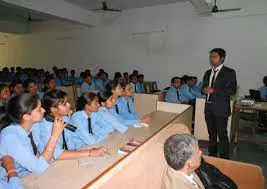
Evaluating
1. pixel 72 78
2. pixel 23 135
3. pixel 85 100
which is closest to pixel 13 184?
pixel 23 135

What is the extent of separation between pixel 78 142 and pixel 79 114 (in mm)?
287

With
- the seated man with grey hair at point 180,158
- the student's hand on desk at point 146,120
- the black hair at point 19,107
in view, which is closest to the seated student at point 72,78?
the student's hand on desk at point 146,120

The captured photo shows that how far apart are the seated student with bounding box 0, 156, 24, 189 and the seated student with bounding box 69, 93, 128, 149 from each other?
754 millimetres

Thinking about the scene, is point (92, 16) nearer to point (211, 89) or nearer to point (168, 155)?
point (211, 89)

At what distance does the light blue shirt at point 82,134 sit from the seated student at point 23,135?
528mm

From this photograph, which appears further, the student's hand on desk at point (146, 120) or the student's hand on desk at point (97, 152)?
the student's hand on desk at point (146, 120)

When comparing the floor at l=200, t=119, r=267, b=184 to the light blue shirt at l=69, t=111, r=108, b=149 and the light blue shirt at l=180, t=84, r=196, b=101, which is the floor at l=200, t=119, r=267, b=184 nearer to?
the light blue shirt at l=180, t=84, r=196, b=101

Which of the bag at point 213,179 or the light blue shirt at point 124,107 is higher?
the light blue shirt at point 124,107

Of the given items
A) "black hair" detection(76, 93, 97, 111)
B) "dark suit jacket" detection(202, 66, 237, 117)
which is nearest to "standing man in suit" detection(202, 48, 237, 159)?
"dark suit jacket" detection(202, 66, 237, 117)

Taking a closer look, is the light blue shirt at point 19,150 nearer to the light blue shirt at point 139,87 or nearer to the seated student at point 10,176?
the seated student at point 10,176

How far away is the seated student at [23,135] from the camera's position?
1.65 m

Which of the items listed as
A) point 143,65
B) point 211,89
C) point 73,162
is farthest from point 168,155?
point 143,65

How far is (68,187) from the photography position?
148 centimetres

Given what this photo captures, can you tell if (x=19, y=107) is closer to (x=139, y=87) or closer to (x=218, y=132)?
(x=218, y=132)
